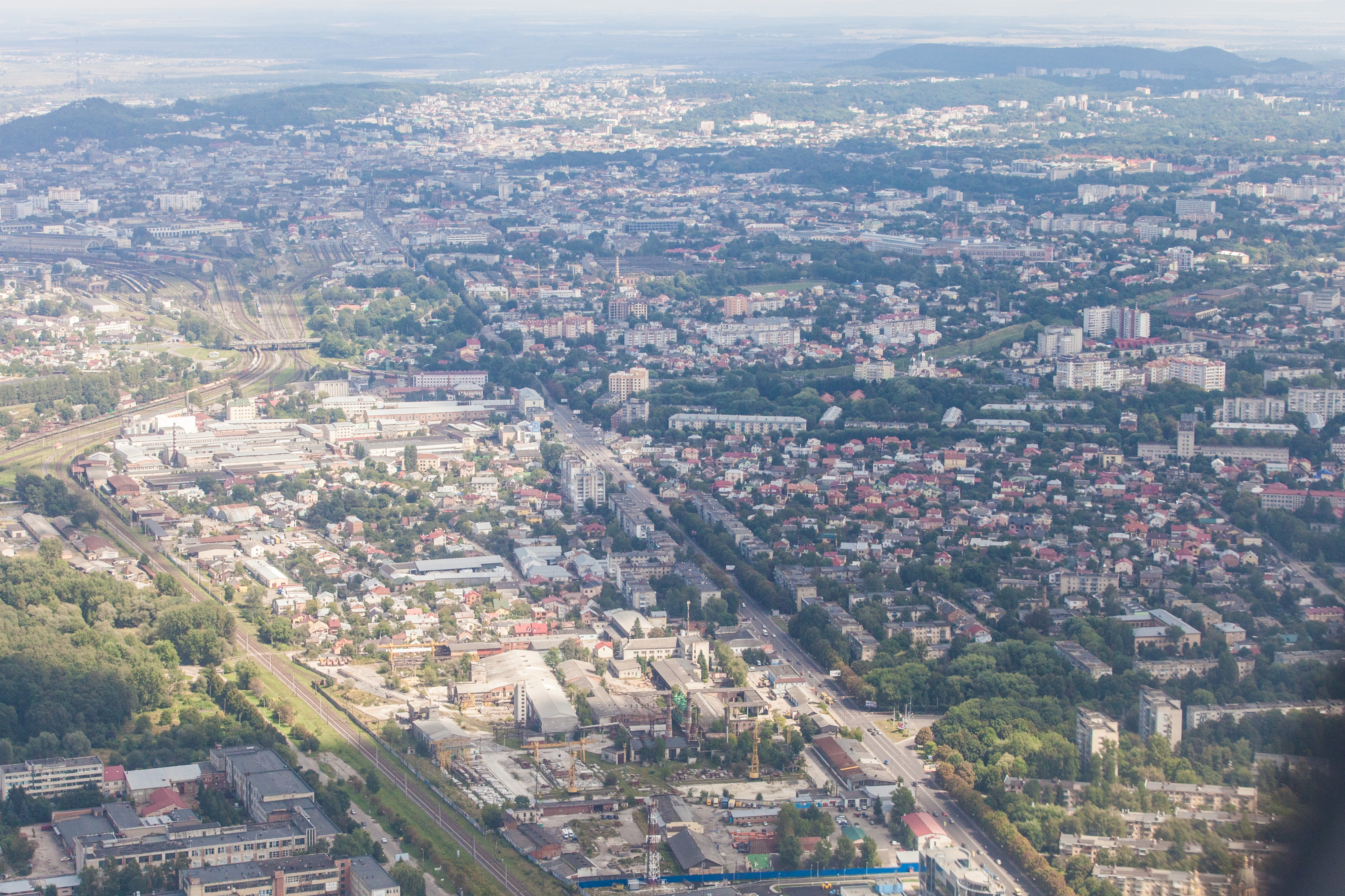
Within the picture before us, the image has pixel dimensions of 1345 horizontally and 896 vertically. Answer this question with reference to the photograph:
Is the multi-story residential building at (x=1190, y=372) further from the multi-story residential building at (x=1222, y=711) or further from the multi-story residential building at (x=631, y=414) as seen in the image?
the multi-story residential building at (x=1222, y=711)

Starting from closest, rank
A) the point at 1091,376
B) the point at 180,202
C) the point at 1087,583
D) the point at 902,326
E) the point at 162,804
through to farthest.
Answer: the point at 162,804, the point at 1087,583, the point at 1091,376, the point at 902,326, the point at 180,202

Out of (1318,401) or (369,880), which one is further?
(1318,401)

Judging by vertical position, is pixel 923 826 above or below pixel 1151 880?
below

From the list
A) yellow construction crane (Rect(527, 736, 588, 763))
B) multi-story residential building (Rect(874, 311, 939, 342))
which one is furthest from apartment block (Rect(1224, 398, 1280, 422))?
yellow construction crane (Rect(527, 736, 588, 763))

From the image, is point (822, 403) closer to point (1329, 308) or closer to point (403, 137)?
point (1329, 308)

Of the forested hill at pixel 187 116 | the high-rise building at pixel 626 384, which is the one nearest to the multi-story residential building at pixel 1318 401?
the high-rise building at pixel 626 384

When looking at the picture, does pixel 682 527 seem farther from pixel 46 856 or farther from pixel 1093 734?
pixel 46 856

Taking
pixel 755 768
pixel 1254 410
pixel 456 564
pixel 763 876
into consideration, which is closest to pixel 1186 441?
pixel 1254 410
